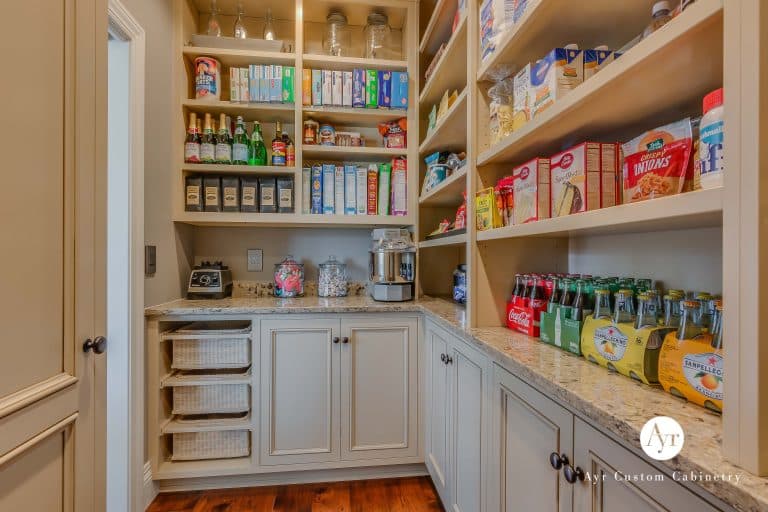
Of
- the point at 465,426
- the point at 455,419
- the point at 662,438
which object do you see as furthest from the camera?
the point at 455,419

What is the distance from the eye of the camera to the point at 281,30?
228 centimetres

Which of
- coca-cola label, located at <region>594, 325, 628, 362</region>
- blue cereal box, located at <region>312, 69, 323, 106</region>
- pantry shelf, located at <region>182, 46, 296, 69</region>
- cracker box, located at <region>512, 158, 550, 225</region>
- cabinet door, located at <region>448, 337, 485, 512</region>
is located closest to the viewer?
coca-cola label, located at <region>594, 325, 628, 362</region>

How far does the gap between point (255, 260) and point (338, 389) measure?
1005 mm

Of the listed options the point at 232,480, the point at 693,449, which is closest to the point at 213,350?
the point at 232,480

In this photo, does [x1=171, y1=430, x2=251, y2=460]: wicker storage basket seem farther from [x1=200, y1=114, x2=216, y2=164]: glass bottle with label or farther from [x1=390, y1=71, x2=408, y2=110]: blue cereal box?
[x1=390, y1=71, x2=408, y2=110]: blue cereal box

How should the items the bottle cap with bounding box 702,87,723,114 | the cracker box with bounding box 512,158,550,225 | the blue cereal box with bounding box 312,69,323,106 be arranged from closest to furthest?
the bottle cap with bounding box 702,87,723,114 < the cracker box with bounding box 512,158,550,225 < the blue cereal box with bounding box 312,69,323,106

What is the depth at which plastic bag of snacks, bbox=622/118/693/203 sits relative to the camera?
670 millimetres

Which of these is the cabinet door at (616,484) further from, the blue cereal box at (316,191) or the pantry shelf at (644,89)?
the blue cereal box at (316,191)

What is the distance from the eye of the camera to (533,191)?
3.49 feet

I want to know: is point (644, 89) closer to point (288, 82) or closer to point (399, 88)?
point (399, 88)

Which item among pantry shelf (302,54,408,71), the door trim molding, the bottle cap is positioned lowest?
the door trim molding

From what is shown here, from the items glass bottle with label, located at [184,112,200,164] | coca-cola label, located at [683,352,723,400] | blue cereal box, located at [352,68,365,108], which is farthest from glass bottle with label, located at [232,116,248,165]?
coca-cola label, located at [683,352,723,400]

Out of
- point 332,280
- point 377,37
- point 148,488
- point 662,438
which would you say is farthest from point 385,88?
point 148,488

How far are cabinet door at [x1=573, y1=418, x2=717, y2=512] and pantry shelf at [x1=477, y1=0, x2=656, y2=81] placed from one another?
1.01m
